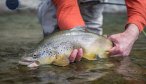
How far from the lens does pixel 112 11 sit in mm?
7090

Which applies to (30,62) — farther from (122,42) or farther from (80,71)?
(122,42)

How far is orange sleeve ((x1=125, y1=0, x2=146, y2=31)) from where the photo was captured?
8.21 ft

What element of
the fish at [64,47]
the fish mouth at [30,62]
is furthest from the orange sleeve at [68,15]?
the fish mouth at [30,62]

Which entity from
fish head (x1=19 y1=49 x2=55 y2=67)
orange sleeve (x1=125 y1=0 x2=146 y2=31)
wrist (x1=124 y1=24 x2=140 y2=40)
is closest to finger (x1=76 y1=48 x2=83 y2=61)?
fish head (x1=19 y1=49 x2=55 y2=67)

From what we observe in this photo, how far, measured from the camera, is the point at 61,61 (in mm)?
2250

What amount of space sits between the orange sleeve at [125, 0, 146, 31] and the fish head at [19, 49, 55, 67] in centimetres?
58

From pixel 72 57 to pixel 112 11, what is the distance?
494 cm

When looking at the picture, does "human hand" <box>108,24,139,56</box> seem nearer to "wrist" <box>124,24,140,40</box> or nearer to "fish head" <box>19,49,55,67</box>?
"wrist" <box>124,24,140,40</box>

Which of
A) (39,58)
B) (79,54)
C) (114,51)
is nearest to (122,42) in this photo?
(114,51)

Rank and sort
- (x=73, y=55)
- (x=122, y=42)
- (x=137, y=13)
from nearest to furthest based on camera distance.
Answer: (x=73, y=55), (x=122, y=42), (x=137, y=13)

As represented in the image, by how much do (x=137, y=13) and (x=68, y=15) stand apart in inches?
17.2

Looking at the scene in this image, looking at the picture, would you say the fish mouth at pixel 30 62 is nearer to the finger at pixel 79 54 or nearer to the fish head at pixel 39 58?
the fish head at pixel 39 58

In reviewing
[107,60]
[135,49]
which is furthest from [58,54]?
[135,49]

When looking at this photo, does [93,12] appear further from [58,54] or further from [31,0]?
[31,0]
